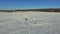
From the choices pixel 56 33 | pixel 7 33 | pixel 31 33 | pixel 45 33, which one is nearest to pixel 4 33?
pixel 7 33

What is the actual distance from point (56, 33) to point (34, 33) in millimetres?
314

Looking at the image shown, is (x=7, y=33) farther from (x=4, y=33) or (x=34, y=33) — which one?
(x=34, y=33)

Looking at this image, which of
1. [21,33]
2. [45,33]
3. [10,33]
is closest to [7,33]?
[10,33]

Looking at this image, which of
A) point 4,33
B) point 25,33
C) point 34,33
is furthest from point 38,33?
point 4,33

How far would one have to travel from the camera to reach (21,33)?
6.31ft

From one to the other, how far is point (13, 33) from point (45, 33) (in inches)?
17.8

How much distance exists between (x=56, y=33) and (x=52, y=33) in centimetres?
6

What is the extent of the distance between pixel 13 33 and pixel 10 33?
0.15 ft

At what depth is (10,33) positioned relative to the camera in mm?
1900

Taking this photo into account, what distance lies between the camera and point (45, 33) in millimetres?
1920

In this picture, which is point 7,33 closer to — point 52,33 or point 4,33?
point 4,33

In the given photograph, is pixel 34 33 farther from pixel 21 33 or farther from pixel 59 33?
pixel 59 33

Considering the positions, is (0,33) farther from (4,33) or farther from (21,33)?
(21,33)

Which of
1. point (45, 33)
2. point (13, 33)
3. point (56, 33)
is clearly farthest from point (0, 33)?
→ point (56, 33)
